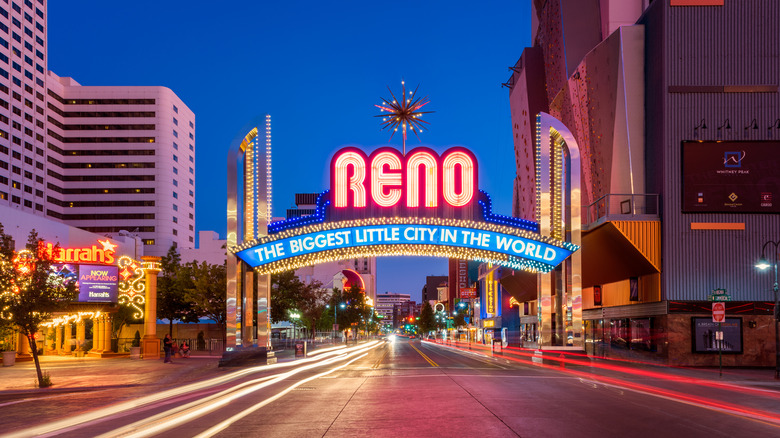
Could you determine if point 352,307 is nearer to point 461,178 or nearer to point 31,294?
point 461,178

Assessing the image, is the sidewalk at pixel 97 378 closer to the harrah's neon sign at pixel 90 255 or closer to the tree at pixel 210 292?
the harrah's neon sign at pixel 90 255

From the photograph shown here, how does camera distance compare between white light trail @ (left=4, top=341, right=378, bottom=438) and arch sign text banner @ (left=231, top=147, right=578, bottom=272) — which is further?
arch sign text banner @ (left=231, top=147, right=578, bottom=272)

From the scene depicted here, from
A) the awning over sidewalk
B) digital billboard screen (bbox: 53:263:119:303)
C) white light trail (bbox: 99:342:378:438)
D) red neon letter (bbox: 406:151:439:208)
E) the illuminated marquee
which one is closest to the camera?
white light trail (bbox: 99:342:378:438)

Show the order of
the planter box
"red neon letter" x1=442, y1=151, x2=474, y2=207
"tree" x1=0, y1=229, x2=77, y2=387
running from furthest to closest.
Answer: the planter box → "red neon letter" x1=442, y1=151, x2=474, y2=207 → "tree" x1=0, y1=229, x2=77, y2=387

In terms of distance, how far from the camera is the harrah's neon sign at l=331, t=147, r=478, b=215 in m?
32.8

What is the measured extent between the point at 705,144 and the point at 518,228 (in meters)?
12.4

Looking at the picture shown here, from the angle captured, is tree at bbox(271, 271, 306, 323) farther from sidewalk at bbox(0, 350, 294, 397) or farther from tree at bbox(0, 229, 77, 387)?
tree at bbox(0, 229, 77, 387)

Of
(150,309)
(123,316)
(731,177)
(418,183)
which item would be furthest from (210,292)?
(731,177)

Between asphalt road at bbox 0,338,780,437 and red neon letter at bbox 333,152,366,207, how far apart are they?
9742 mm

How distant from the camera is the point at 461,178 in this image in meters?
33.0

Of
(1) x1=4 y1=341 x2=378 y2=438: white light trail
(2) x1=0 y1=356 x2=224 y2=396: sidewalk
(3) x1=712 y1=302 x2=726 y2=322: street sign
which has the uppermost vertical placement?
(3) x1=712 y1=302 x2=726 y2=322: street sign

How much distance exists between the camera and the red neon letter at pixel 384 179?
32906mm

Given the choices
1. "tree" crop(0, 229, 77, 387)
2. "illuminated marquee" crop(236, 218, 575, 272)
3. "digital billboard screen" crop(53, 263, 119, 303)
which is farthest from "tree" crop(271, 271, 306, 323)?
"tree" crop(0, 229, 77, 387)

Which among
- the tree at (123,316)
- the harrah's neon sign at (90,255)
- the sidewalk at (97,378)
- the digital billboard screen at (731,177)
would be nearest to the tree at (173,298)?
the tree at (123,316)
